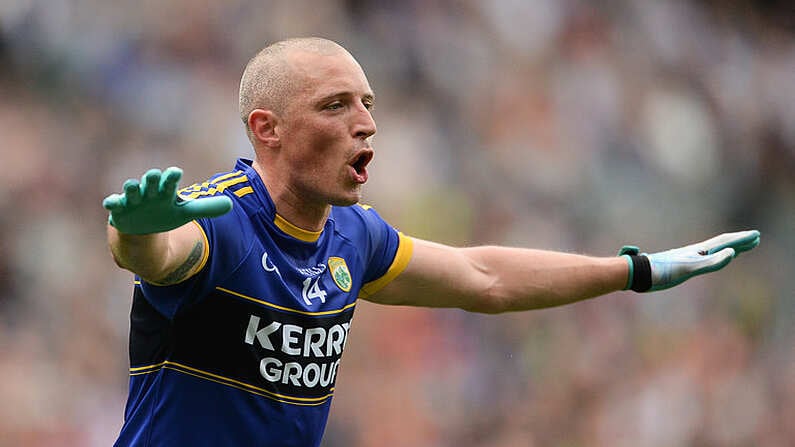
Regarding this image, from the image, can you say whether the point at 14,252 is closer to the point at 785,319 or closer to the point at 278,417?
the point at 278,417

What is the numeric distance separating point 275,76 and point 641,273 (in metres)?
1.65

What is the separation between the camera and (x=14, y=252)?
5.21 meters

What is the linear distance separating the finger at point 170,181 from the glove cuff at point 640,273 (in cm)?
216

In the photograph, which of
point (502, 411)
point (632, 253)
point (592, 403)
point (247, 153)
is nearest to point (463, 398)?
point (502, 411)

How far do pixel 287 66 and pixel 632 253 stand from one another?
1.67m

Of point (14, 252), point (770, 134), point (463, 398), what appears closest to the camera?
point (14, 252)

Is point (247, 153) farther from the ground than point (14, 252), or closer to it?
farther from the ground

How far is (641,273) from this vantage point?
404 centimetres

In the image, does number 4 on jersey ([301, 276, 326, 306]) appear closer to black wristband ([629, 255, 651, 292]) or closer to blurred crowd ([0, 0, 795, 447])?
black wristband ([629, 255, 651, 292])

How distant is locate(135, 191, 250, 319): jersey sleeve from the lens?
9.60 ft

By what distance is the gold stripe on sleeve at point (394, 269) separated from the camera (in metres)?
3.72

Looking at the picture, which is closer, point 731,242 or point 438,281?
point 438,281

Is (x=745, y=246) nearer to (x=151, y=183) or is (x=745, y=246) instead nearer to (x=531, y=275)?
(x=531, y=275)

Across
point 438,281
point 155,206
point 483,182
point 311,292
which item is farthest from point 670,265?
point 483,182
